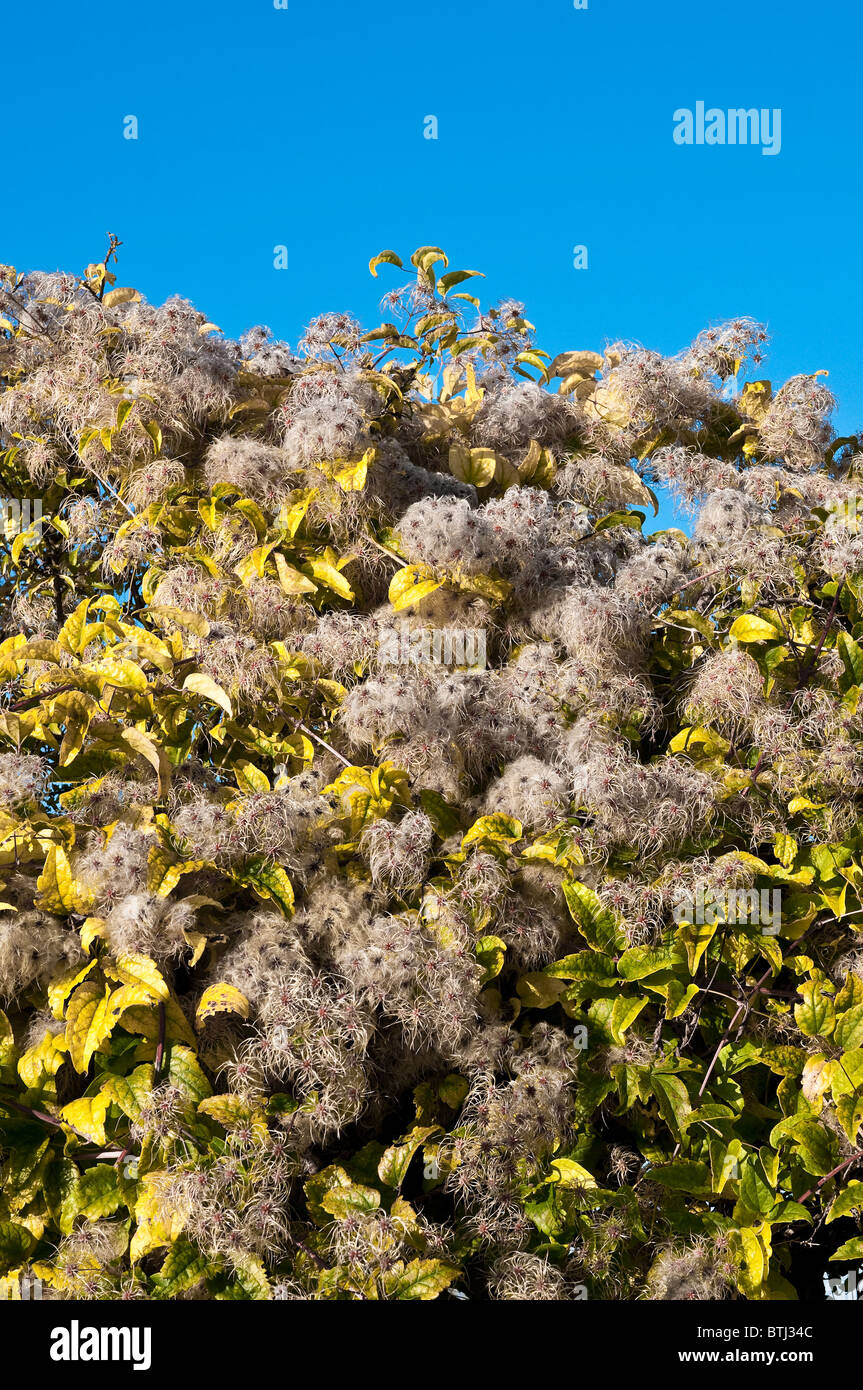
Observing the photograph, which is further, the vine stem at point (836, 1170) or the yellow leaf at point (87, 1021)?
the vine stem at point (836, 1170)

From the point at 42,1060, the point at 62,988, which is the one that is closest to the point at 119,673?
the point at 62,988

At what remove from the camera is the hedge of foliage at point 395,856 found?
208cm

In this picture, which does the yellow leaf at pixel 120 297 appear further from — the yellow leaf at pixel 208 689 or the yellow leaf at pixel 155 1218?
the yellow leaf at pixel 155 1218

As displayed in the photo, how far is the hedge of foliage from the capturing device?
208 cm

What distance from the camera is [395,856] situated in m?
2.21

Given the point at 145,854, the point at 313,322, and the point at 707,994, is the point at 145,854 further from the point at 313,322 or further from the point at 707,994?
the point at 313,322

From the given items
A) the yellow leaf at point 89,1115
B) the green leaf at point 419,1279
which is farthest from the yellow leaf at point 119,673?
the green leaf at point 419,1279

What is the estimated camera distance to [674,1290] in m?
2.23

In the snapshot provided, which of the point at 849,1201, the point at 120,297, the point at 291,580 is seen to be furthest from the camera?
the point at 120,297

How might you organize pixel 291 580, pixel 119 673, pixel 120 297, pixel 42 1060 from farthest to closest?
pixel 120 297 < pixel 291 580 < pixel 119 673 < pixel 42 1060

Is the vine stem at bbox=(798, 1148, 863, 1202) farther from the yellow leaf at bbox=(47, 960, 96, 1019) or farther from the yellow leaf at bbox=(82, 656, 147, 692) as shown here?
the yellow leaf at bbox=(82, 656, 147, 692)

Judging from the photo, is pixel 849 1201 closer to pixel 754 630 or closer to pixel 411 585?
pixel 754 630

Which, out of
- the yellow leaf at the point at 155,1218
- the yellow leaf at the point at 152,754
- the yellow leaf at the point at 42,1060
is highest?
the yellow leaf at the point at 152,754
